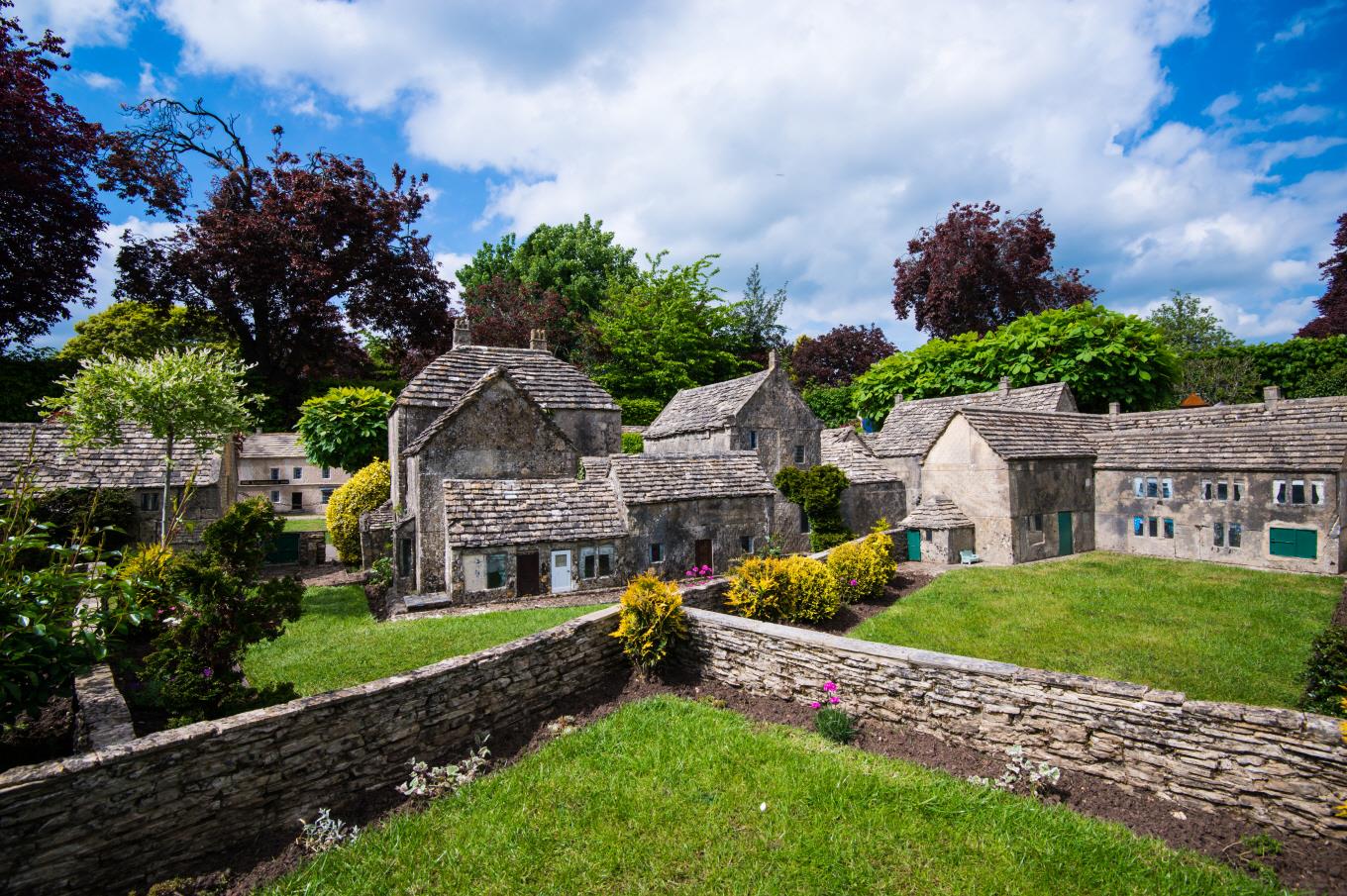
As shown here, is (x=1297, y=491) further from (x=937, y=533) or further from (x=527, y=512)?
(x=527, y=512)

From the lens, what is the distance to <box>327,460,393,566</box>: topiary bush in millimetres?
23812

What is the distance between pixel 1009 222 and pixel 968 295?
6.74 m

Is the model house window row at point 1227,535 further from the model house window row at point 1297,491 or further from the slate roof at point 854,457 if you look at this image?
the slate roof at point 854,457

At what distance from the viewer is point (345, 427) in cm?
2489

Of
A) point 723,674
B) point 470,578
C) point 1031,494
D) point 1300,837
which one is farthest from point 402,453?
point 1031,494

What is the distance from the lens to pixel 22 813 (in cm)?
503

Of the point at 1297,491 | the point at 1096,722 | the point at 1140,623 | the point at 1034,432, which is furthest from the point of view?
the point at 1034,432

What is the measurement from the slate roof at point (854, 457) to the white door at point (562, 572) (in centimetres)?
1319

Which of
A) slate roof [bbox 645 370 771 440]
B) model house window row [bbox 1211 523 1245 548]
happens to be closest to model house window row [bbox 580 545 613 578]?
slate roof [bbox 645 370 771 440]

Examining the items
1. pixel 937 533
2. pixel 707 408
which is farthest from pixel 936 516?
pixel 707 408

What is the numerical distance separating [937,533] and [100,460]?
3043cm

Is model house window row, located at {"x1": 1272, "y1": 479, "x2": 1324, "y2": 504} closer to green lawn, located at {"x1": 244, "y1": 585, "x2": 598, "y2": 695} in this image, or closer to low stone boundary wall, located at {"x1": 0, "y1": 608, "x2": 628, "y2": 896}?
green lawn, located at {"x1": 244, "y1": 585, "x2": 598, "y2": 695}

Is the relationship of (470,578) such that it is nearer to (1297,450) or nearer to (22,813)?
(22,813)

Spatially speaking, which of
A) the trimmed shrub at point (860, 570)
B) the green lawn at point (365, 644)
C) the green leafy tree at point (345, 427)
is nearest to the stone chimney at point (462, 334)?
the green leafy tree at point (345, 427)
